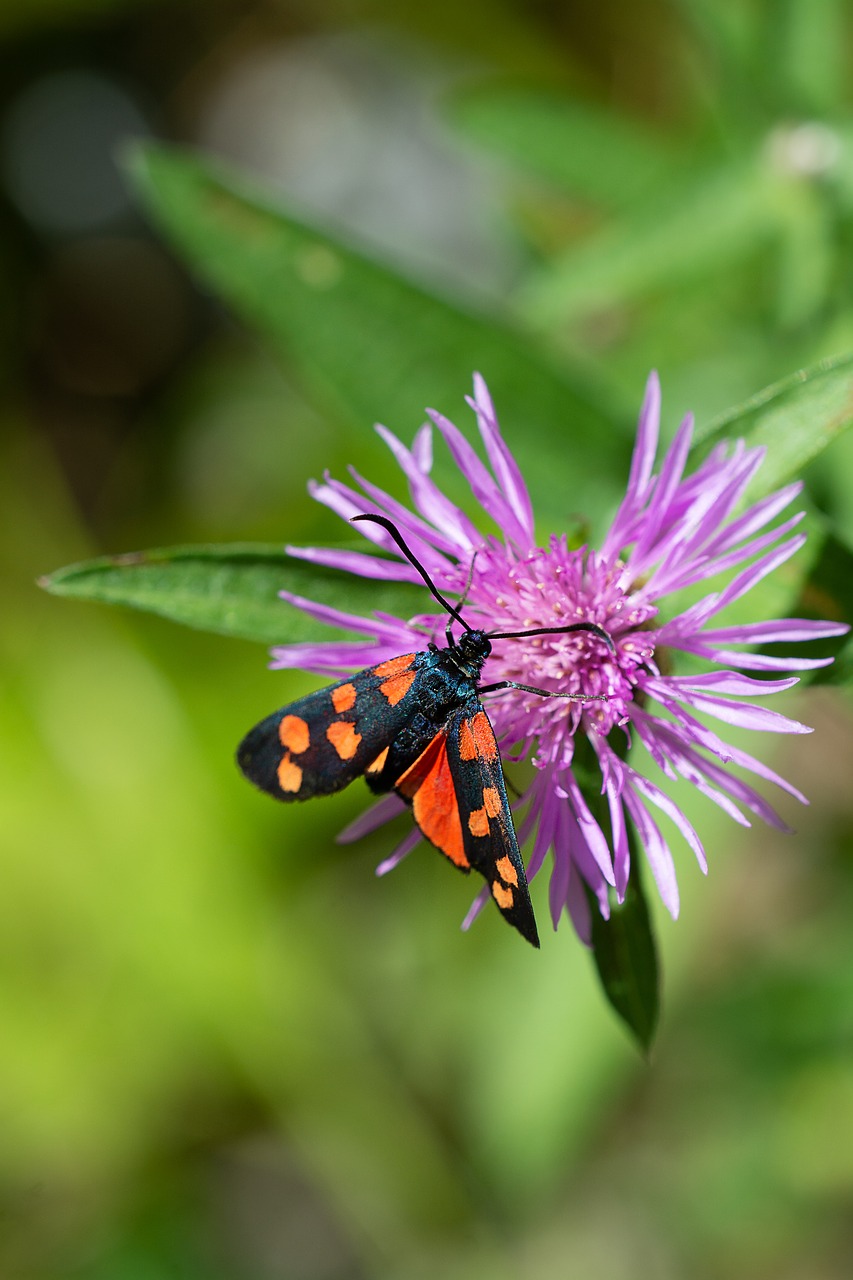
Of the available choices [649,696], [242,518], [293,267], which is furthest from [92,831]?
[649,696]

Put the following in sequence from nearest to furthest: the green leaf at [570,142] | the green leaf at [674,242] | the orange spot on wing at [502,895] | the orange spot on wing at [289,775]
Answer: the orange spot on wing at [502,895] < the orange spot on wing at [289,775] < the green leaf at [674,242] < the green leaf at [570,142]

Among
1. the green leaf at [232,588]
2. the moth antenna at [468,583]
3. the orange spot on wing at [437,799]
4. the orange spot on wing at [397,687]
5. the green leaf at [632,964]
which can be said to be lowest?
the green leaf at [632,964]

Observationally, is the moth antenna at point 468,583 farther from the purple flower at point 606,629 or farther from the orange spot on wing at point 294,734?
the orange spot on wing at point 294,734

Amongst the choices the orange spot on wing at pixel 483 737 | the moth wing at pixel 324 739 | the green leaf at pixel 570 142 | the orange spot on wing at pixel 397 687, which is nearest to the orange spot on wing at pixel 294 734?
the moth wing at pixel 324 739

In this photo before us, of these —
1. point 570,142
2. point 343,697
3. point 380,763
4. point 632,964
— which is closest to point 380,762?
point 380,763

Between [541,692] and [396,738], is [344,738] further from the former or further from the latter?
[541,692]

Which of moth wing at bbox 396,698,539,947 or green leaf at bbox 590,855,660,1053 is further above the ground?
moth wing at bbox 396,698,539,947

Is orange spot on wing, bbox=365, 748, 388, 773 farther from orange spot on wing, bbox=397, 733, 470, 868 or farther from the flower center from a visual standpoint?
the flower center

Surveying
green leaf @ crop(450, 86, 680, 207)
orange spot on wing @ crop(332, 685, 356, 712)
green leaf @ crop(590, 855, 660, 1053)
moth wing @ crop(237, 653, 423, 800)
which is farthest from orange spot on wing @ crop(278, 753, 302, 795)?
green leaf @ crop(450, 86, 680, 207)
